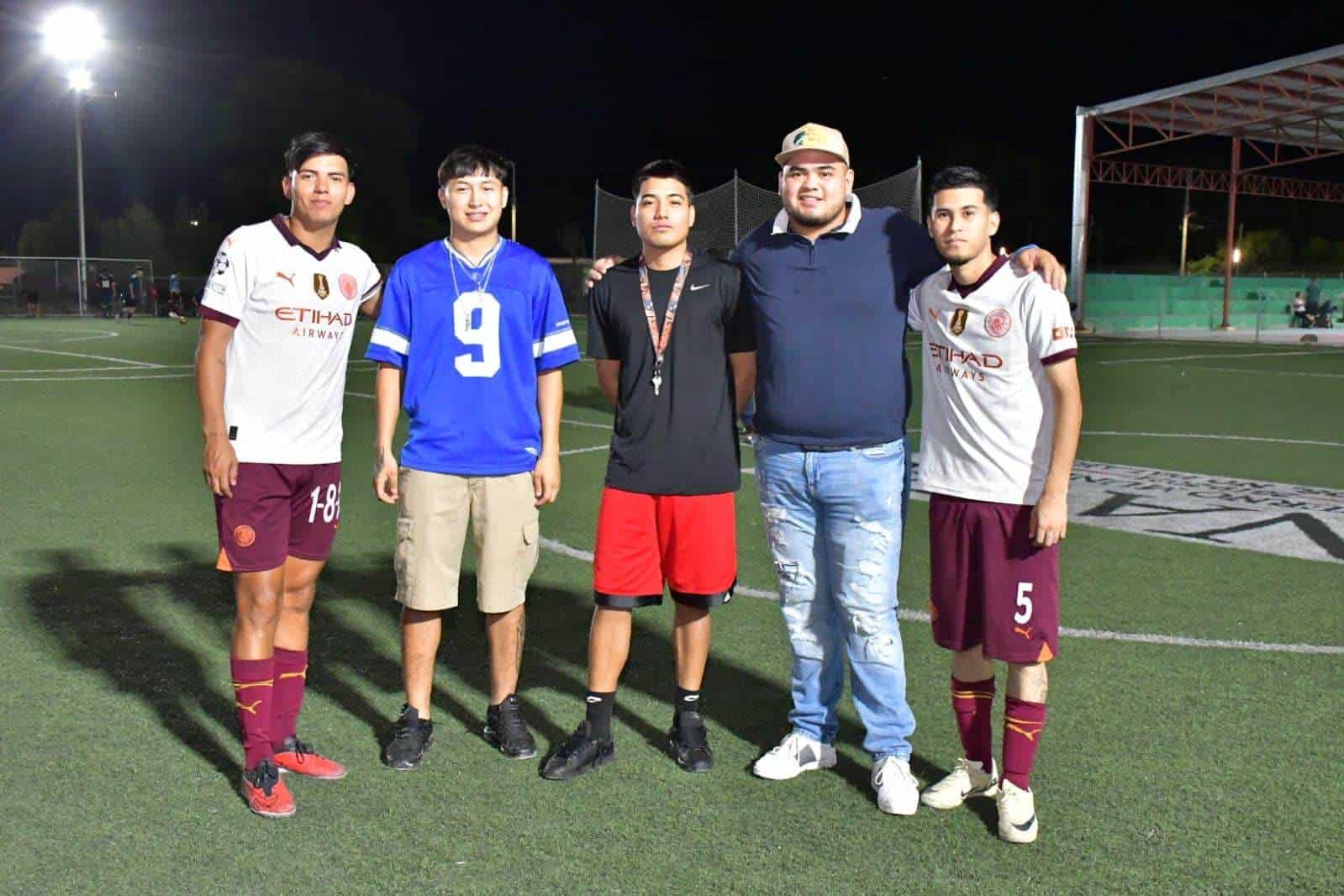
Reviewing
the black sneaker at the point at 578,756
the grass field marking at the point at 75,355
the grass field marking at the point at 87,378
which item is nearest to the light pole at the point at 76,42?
the grass field marking at the point at 75,355

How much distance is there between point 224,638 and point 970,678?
3.40 meters

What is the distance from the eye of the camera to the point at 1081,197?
36.4m

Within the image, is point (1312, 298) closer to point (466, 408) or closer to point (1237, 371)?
point (1237, 371)

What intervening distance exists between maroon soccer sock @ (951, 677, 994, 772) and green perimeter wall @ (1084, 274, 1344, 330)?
122 ft

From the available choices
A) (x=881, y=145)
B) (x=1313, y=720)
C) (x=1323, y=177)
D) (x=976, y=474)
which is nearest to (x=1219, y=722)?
(x=1313, y=720)

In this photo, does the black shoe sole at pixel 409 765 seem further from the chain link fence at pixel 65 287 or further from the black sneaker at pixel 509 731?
the chain link fence at pixel 65 287

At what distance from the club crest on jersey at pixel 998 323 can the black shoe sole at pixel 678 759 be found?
1.70m

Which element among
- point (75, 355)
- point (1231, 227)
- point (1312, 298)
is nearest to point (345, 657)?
point (75, 355)

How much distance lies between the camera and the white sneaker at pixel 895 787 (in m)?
4.05

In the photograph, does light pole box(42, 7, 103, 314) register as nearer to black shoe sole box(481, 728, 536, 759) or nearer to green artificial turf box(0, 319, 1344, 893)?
green artificial turf box(0, 319, 1344, 893)

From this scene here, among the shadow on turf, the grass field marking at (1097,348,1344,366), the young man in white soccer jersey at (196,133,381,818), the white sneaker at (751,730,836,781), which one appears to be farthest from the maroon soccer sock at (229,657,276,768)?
the grass field marking at (1097,348,1344,366)

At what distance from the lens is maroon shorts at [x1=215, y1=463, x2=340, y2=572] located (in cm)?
412

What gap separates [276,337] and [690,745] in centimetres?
191

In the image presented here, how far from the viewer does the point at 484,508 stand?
4.50 m
